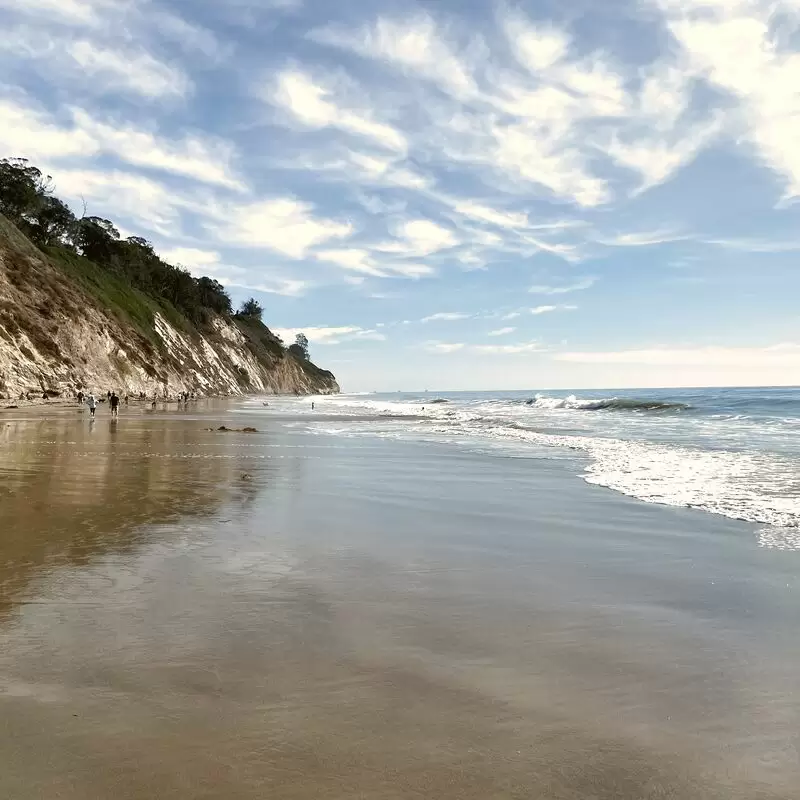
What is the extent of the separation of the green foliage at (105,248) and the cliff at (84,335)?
7.80 feet

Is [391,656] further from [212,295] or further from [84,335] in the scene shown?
[212,295]

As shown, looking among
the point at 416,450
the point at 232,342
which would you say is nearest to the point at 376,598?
the point at 416,450

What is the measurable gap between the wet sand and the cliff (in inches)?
1575

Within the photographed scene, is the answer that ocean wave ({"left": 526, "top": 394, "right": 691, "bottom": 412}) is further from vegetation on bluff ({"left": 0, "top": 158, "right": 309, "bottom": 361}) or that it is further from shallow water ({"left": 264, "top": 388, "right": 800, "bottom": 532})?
vegetation on bluff ({"left": 0, "top": 158, "right": 309, "bottom": 361})

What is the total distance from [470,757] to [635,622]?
226cm

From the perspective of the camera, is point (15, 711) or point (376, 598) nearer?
point (15, 711)

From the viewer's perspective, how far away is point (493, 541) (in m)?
7.29

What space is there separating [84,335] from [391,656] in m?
55.8

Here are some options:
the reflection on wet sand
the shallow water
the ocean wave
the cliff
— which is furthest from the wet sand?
the ocean wave

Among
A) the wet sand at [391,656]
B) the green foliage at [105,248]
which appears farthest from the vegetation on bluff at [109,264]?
the wet sand at [391,656]

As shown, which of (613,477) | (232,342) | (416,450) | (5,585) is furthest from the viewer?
(232,342)

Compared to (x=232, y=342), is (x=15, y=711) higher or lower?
lower

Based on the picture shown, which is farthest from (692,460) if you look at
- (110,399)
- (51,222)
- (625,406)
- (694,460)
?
(51,222)

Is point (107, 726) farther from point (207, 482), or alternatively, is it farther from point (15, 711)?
point (207, 482)
